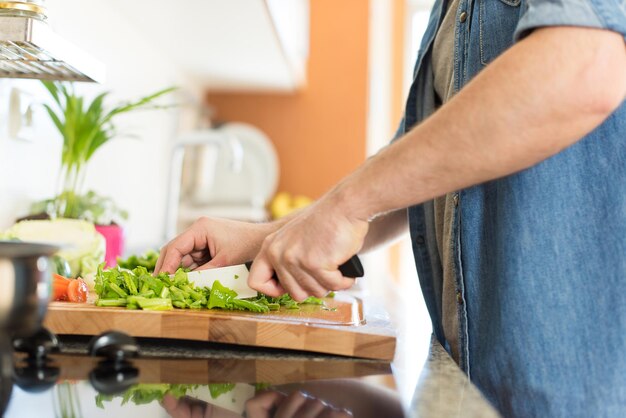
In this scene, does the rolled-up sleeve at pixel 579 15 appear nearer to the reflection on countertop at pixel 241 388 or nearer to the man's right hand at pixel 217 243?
the reflection on countertop at pixel 241 388

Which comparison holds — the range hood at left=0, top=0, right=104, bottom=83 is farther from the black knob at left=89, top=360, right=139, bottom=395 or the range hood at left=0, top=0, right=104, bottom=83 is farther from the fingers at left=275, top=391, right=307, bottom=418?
the fingers at left=275, top=391, right=307, bottom=418

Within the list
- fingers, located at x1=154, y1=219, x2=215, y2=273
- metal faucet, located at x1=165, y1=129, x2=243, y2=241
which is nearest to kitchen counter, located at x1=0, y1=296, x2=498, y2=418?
fingers, located at x1=154, y1=219, x2=215, y2=273

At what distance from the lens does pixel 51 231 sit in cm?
109

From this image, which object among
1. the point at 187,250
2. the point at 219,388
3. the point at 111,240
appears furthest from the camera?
the point at 111,240

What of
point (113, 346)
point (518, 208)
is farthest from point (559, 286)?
point (113, 346)

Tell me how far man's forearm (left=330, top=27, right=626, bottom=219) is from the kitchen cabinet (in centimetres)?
132

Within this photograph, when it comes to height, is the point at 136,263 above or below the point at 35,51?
below

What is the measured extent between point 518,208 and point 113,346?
0.47 m

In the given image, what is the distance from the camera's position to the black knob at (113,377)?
606mm

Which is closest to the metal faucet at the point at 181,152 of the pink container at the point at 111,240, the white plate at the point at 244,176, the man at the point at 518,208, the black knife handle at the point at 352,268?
the white plate at the point at 244,176

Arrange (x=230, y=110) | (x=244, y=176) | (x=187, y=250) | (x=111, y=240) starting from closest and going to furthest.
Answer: (x=187, y=250) → (x=111, y=240) → (x=244, y=176) → (x=230, y=110)

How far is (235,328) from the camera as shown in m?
0.77

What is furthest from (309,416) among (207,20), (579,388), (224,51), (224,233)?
(224,51)

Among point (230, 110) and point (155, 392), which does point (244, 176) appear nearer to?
point (230, 110)
